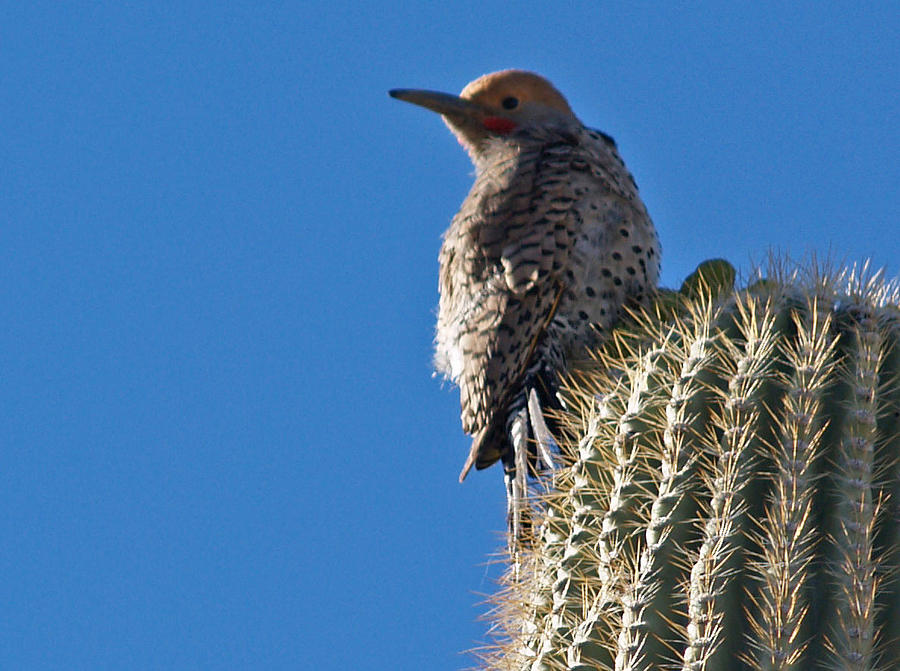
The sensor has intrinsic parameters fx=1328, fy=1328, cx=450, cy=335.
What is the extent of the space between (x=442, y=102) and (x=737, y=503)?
8.77 ft

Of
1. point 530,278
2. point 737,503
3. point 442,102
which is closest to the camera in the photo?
point 737,503

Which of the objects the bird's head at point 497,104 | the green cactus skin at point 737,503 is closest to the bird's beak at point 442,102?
the bird's head at point 497,104

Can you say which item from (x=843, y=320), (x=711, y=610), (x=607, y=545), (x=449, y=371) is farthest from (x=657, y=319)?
(x=449, y=371)

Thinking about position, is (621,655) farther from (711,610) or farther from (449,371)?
(449,371)

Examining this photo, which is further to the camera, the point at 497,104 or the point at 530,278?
the point at 497,104

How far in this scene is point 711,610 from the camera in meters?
2.39

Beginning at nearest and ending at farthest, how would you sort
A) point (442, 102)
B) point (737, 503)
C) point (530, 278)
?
point (737, 503) → point (530, 278) → point (442, 102)

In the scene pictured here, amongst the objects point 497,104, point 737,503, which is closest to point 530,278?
point 497,104

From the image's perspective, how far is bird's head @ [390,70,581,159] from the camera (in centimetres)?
479

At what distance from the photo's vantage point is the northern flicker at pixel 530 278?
3.95 metres

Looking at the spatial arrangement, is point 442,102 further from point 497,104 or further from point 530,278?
point 530,278

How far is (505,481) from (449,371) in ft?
1.63

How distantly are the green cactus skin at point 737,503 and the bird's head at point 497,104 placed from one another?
6.39 ft

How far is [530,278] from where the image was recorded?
398cm
